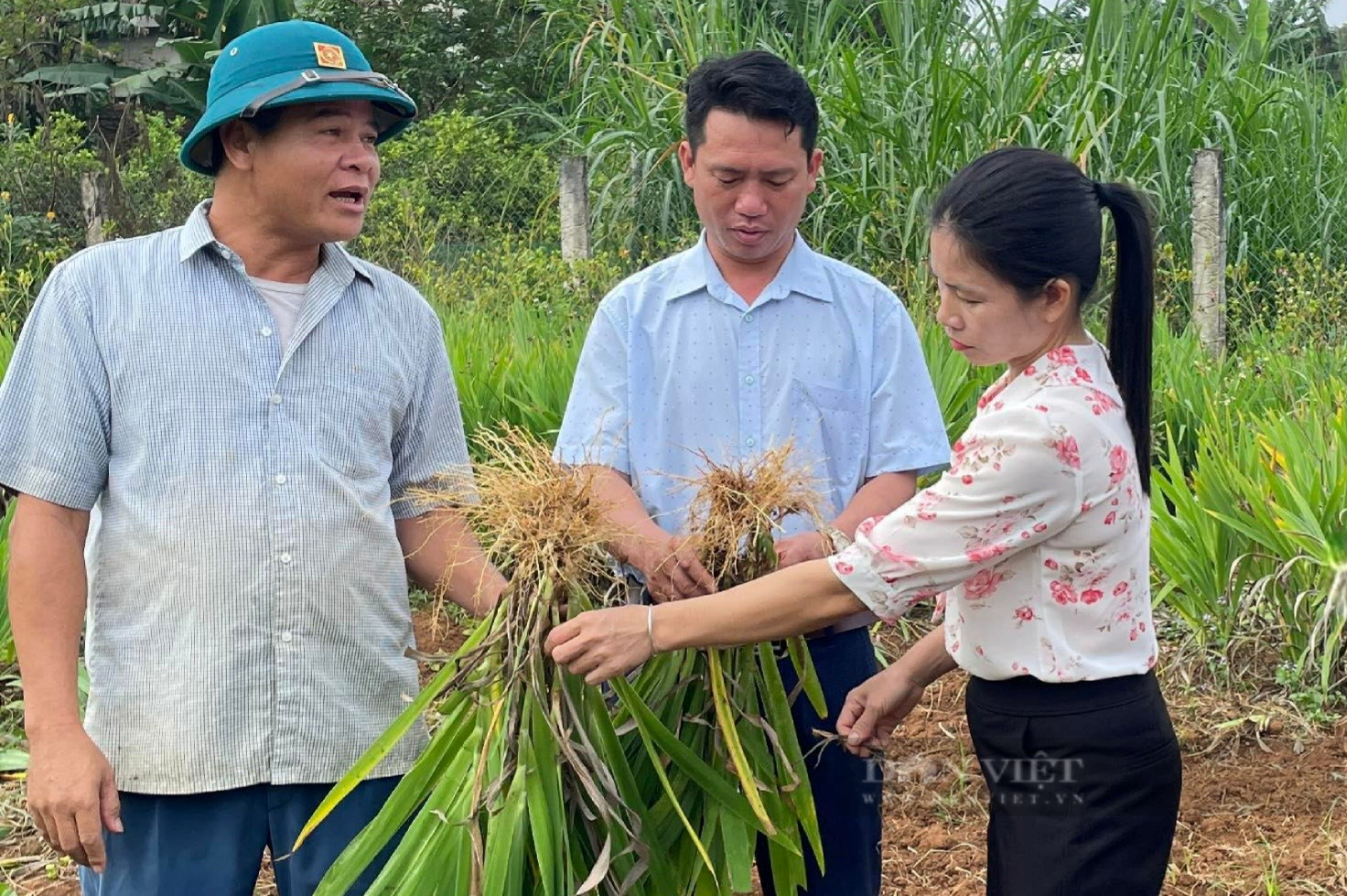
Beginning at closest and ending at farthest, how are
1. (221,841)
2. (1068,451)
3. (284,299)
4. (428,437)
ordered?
(1068,451) → (221,841) → (284,299) → (428,437)

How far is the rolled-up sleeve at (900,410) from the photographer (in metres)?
2.35

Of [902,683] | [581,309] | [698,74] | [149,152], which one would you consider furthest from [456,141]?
[902,683]

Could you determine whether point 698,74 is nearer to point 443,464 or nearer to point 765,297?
point 765,297

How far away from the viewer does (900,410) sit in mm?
2379

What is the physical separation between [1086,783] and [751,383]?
2.80 feet

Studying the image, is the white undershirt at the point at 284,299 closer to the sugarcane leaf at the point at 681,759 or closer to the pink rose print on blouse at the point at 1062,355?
the sugarcane leaf at the point at 681,759

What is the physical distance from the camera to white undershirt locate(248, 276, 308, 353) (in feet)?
6.72

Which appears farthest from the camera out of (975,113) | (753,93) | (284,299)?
(975,113)

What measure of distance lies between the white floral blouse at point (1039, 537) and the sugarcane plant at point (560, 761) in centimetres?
34

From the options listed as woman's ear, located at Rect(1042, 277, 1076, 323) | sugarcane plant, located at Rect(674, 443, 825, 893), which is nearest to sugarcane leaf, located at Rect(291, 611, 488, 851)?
sugarcane plant, located at Rect(674, 443, 825, 893)

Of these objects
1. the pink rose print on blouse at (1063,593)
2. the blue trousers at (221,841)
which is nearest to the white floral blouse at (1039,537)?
the pink rose print on blouse at (1063,593)

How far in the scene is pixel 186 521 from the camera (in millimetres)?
1934

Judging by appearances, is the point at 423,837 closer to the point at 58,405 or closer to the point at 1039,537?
the point at 58,405

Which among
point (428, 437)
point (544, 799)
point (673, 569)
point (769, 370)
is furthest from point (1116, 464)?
point (428, 437)
